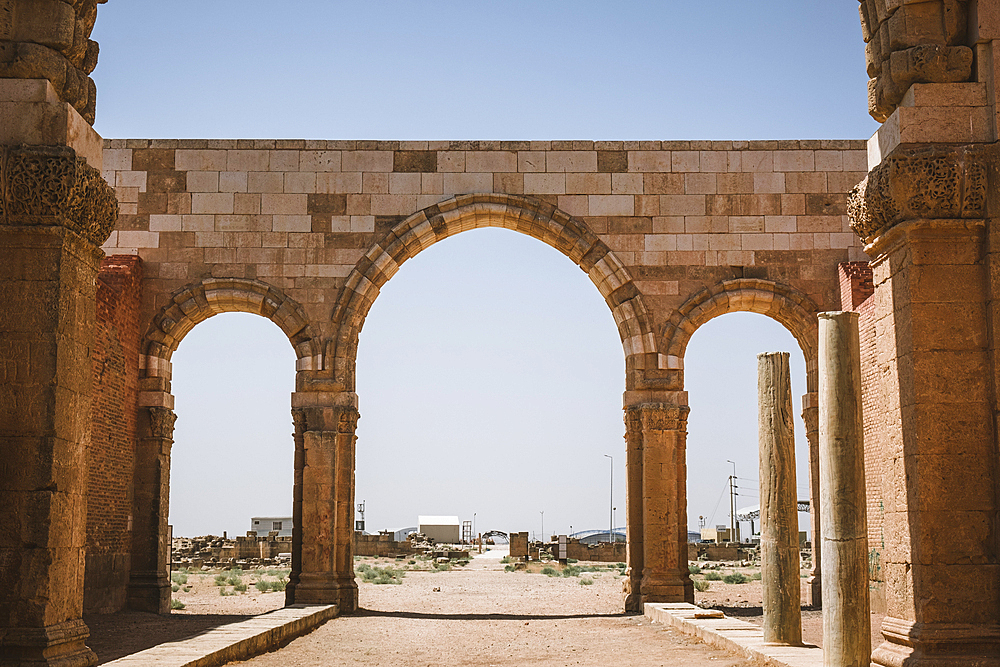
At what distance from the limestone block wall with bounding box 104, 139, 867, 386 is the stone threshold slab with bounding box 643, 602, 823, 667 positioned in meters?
4.64

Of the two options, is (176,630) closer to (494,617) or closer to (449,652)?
(449,652)

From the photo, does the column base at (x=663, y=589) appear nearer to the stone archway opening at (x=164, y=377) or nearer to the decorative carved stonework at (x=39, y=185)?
the stone archway opening at (x=164, y=377)

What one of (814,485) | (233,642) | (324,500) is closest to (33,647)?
(233,642)

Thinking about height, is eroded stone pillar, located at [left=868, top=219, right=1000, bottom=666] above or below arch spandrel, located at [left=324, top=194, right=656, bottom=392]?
below

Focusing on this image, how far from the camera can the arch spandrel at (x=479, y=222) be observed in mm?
16797

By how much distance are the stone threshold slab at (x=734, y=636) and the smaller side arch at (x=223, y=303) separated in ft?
21.3

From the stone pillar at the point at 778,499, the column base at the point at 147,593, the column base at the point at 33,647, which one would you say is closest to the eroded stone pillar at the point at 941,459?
the stone pillar at the point at 778,499

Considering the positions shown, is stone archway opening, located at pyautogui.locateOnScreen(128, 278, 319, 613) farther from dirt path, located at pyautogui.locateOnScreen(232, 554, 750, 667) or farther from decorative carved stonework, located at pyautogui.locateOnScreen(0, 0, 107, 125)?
decorative carved stonework, located at pyautogui.locateOnScreen(0, 0, 107, 125)

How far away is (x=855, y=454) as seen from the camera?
7.00m

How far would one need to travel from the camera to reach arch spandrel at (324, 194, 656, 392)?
55.1 feet

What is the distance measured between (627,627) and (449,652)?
331cm

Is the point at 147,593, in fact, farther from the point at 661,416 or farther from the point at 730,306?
the point at 730,306

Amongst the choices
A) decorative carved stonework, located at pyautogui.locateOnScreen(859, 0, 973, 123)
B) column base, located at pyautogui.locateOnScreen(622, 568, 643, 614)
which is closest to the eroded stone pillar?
decorative carved stonework, located at pyautogui.locateOnScreen(859, 0, 973, 123)

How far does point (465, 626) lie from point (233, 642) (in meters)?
5.30
